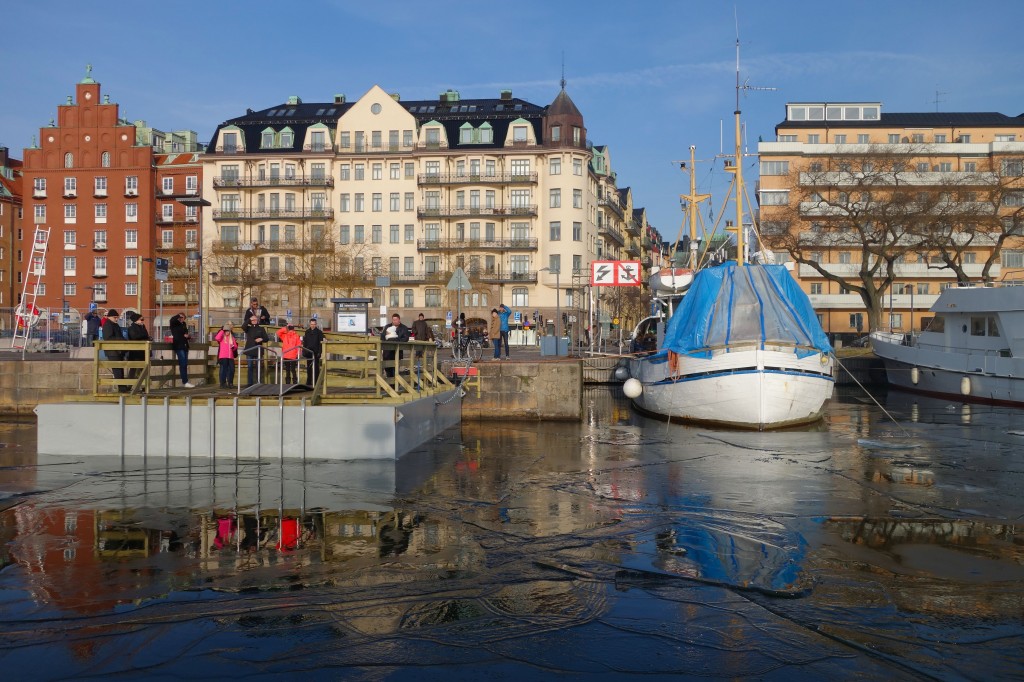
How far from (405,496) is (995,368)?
29669 mm

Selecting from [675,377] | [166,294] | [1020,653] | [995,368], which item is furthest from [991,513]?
[166,294]

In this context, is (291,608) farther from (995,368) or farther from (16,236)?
(16,236)

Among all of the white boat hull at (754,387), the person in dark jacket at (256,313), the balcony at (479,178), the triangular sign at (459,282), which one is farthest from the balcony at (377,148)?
the person in dark jacket at (256,313)

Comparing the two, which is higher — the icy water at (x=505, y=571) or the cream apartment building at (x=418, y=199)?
the cream apartment building at (x=418, y=199)

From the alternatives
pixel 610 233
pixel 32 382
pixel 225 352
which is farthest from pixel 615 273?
pixel 610 233

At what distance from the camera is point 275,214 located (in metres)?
82.8

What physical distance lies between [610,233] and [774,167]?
19.1 meters

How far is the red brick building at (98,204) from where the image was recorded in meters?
87.5

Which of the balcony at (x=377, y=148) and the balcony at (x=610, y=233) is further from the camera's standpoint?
the balcony at (x=610, y=233)

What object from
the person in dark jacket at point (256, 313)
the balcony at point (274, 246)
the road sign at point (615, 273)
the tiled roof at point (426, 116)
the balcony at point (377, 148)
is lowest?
the person in dark jacket at point (256, 313)

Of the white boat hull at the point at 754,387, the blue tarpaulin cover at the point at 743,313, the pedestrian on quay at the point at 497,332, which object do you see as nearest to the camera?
the white boat hull at the point at 754,387

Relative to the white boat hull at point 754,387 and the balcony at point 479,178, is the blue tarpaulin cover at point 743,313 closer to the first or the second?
the white boat hull at point 754,387

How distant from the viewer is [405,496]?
12914mm

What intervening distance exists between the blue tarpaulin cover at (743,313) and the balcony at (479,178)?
2195 inches
